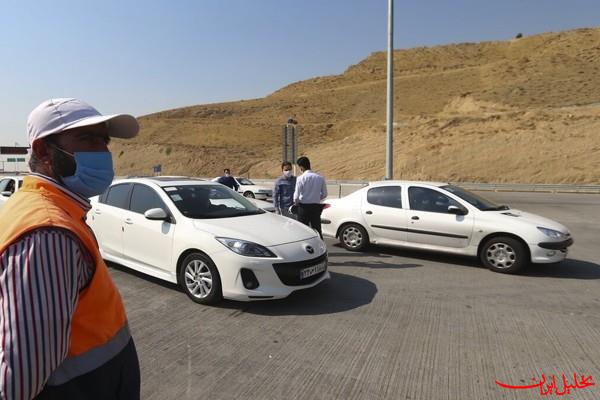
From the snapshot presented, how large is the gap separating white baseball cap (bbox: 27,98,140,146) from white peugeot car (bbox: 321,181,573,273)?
649cm

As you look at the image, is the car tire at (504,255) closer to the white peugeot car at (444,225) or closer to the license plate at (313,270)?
the white peugeot car at (444,225)

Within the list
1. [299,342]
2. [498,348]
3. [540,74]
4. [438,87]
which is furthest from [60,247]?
[438,87]

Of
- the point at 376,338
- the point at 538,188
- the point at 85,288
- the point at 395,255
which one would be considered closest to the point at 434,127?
the point at 538,188

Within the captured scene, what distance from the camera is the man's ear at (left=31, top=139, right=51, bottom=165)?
1437mm

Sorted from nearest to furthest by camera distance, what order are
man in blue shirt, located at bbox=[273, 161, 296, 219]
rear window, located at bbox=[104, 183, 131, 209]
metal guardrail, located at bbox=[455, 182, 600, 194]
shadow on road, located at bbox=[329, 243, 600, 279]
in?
1. rear window, located at bbox=[104, 183, 131, 209]
2. shadow on road, located at bbox=[329, 243, 600, 279]
3. man in blue shirt, located at bbox=[273, 161, 296, 219]
4. metal guardrail, located at bbox=[455, 182, 600, 194]

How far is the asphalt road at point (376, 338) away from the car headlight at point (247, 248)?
64cm

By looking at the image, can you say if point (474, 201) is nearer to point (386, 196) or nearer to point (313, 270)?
point (386, 196)

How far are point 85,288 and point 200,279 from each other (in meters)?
3.71

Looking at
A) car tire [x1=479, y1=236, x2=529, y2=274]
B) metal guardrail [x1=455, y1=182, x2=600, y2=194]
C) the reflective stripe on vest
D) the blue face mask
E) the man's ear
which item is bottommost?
car tire [x1=479, y1=236, x2=529, y2=274]

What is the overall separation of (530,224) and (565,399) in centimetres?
402

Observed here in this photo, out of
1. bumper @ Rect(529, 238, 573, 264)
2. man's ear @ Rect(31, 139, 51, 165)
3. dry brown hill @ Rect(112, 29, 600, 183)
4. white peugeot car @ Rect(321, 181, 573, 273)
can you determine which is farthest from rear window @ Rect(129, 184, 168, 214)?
dry brown hill @ Rect(112, 29, 600, 183)

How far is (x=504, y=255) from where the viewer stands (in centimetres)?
663

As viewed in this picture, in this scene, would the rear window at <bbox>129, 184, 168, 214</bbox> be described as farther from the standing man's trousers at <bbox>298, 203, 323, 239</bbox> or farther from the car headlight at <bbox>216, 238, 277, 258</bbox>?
the standing man's trousers at <bbox>298, 203, 323, 239</bbox>

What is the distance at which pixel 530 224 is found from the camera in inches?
260
